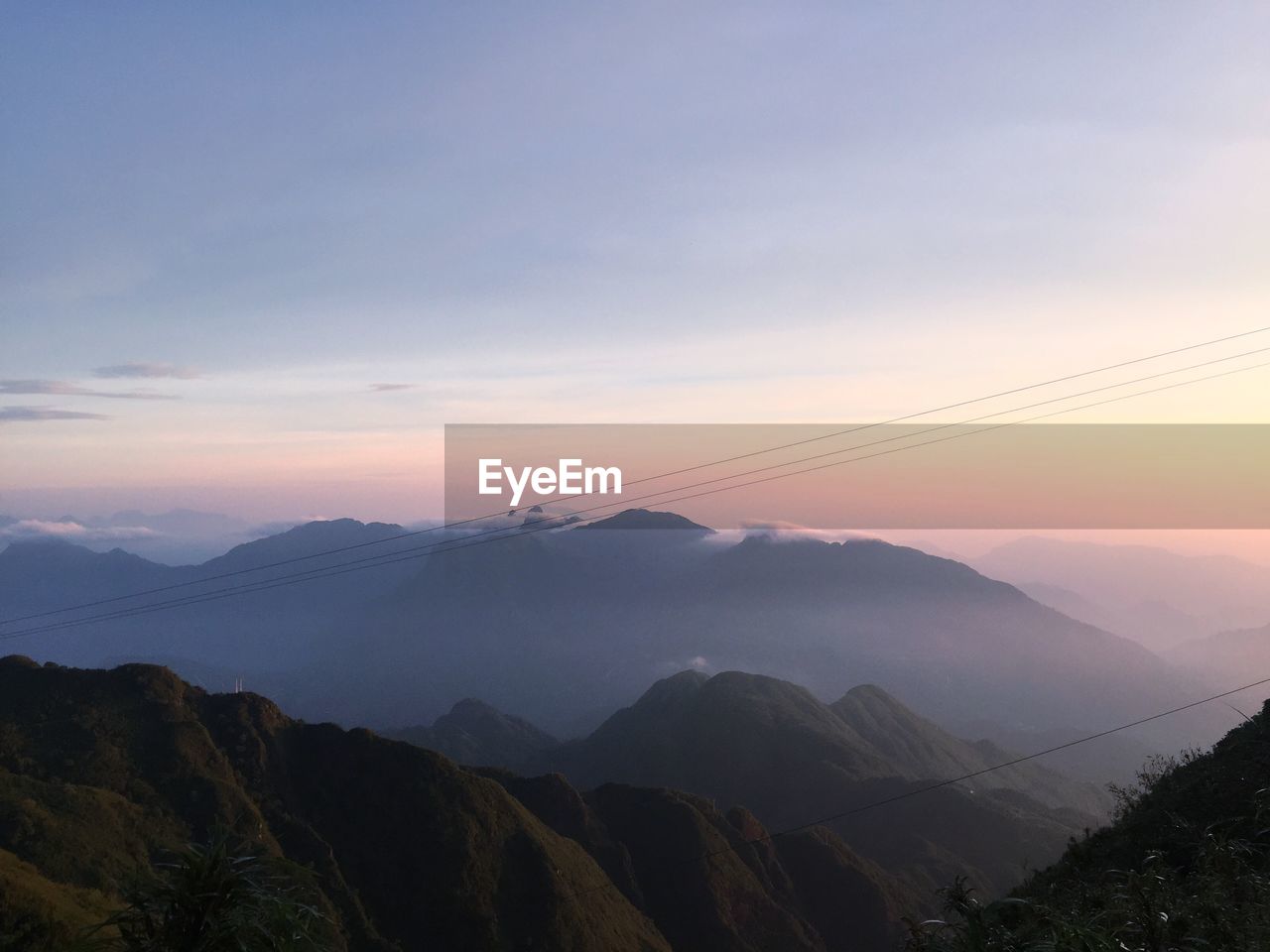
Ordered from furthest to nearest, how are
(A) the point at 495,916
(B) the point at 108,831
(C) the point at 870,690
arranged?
(C) the point at 870,690, (A) the point at 495,916, (B) the point at 108,831

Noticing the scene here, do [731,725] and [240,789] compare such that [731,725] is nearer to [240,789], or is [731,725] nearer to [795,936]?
[795,936]

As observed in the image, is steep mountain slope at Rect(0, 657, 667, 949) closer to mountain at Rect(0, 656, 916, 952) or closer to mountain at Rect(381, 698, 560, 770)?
mountain at Rect(0, 656, 916, 952)

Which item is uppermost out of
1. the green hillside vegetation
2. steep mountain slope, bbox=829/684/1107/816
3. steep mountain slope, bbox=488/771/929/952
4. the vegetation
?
the vegetation

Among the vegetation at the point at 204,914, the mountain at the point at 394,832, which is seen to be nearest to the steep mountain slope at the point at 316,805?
the mountain at the point at 394,832

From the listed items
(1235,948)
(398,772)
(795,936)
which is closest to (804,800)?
(795,936)

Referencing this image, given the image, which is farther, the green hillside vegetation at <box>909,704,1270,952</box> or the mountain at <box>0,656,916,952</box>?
the mountain at <box>0,656,916,952</box>

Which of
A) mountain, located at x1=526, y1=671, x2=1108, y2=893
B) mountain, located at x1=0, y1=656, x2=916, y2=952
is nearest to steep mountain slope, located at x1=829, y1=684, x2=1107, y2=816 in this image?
mountain, located at x1=526, y1=671, x2=1108, y2=893

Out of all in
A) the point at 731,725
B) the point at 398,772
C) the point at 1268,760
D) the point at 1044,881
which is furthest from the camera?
the point at 731,725
